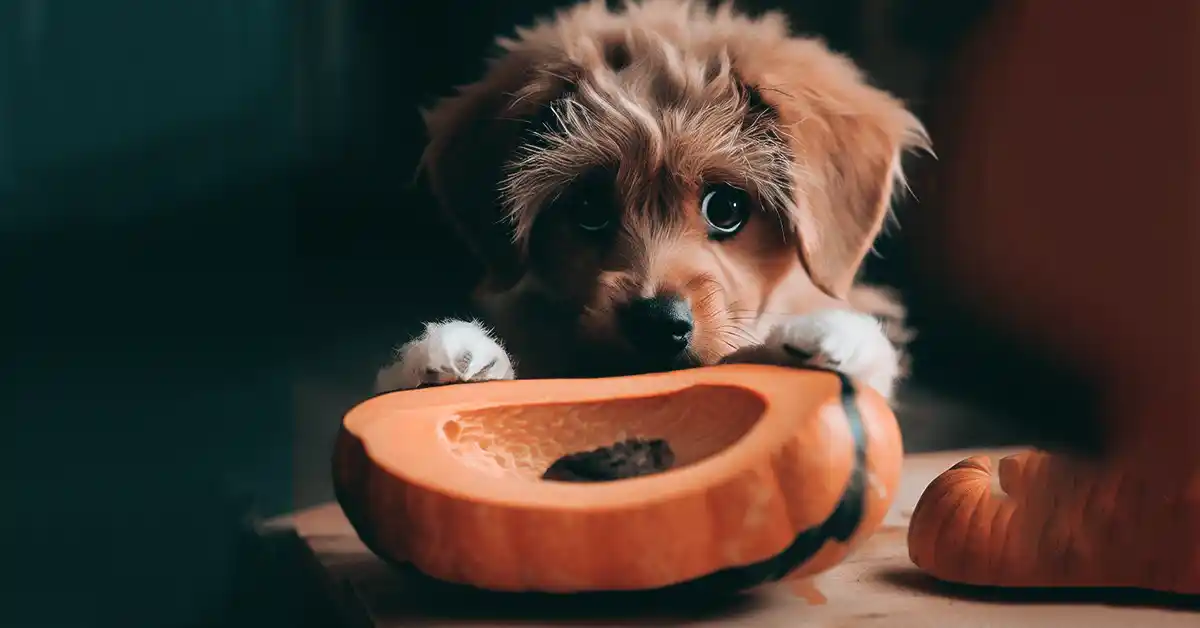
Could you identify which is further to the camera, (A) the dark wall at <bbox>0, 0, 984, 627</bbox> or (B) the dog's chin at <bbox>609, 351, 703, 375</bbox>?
(A) the dark wall at <bbox>0, 0, 984, 627</bbox>

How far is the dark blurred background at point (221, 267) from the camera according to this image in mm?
1076

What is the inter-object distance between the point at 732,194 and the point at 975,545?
1.41 ft

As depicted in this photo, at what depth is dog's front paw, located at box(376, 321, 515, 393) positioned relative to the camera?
94 cm

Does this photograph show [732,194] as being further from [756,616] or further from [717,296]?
[756,616]

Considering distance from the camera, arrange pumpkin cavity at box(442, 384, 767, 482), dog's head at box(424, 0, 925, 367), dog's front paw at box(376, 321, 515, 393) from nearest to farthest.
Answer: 1. pumpkin cavity at box(442, 384, 767, 482)
2. dog's front paw at box(376, 321, 515, 393)
3. dog's head at box(424, 0, 925, 367)

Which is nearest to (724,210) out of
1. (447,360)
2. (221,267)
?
(447,360)

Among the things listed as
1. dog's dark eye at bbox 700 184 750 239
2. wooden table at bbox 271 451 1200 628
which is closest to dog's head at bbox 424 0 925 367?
dog's dark eye at bbox 700 184 750 239

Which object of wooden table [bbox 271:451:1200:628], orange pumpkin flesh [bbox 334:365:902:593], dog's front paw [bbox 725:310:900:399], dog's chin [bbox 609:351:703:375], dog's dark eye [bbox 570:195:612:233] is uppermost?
dog's dark eye [bbox 570:195:612:233]

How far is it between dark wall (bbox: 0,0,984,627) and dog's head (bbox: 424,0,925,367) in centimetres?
14

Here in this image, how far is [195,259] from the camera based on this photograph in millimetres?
1152

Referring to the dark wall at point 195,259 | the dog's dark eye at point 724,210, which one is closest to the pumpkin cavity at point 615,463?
the dog's dark eye at point 724,210

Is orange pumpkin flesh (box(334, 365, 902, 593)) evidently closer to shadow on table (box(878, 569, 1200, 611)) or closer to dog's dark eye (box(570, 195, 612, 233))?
shadow on table (box(878, 569, 1200, 611))

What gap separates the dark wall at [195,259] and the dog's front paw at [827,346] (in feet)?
1.53

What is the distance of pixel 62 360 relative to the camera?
3.55 feet
